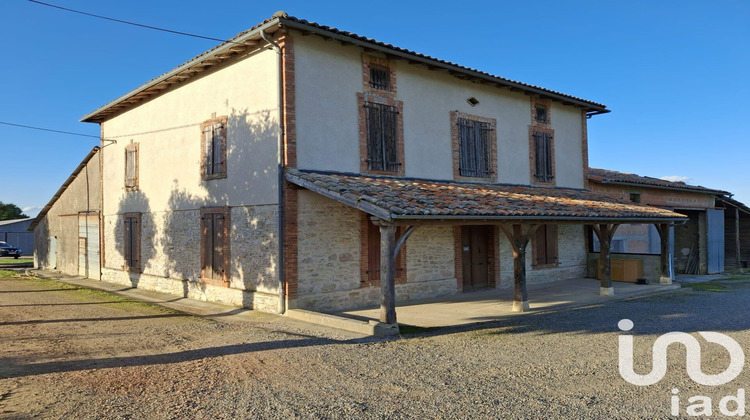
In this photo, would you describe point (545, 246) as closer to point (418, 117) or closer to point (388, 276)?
point (418, 117)

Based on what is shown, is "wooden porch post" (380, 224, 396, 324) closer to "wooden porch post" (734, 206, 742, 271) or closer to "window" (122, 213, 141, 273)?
"window" (122, 213, 141, 273)

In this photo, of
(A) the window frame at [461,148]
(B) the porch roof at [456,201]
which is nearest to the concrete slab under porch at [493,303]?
(B) the porch roof at [456,201]

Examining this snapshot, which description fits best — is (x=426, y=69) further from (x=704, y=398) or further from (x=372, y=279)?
(x=704, y=398)

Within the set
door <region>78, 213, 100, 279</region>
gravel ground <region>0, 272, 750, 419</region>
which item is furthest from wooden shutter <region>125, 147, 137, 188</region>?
gravel ground <region>0, 272, 750, 419</region>

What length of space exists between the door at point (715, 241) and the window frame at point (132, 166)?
814 inches

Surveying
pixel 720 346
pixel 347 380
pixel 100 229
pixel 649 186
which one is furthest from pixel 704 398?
pixel 100 229

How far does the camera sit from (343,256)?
10875 millimetres

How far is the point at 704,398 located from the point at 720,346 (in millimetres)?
2742

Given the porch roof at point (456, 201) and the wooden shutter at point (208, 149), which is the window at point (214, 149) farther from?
the porch roof at point (456, 201)

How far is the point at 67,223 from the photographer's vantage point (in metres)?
20.0

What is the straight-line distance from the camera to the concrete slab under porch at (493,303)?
991cm

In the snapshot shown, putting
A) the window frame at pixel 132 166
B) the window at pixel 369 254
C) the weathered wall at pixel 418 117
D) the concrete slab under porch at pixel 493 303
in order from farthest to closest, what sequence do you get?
the window frame at pixel 132 166 → the window at pixel 369 254 → the weathered wall at pixel 418 117 → the concrete slab under porch at pixel 493 303

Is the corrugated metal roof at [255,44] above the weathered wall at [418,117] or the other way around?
above

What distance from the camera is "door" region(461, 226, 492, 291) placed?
13648 millimetres
